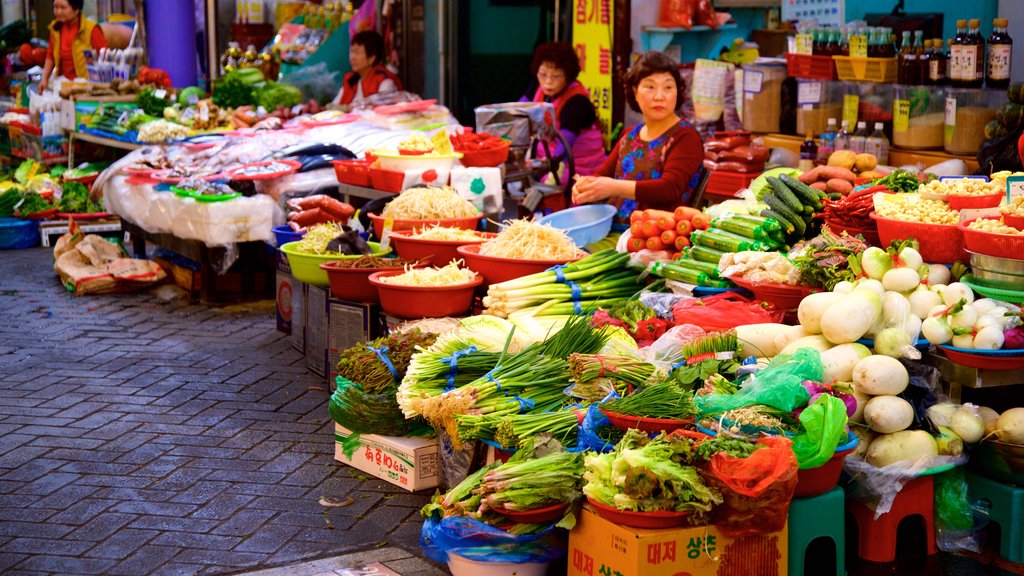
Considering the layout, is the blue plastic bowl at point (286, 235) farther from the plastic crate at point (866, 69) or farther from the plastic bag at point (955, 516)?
the plastic bag at point (955, 516)

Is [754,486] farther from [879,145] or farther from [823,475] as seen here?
[879,145]

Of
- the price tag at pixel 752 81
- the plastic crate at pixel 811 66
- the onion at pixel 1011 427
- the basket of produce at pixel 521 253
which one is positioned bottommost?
the onion at pixel 1011 427

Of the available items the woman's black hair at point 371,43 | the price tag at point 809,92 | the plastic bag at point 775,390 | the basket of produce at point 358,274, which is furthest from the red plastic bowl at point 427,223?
the woman's black hair at point 371,43

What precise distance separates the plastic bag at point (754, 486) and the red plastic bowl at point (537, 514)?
0.56 metres

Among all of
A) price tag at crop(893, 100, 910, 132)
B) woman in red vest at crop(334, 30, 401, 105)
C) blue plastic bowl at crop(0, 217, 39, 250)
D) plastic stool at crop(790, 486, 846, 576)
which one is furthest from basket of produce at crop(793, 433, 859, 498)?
blue plastic bowl at crop(0, 217, 39, 250)

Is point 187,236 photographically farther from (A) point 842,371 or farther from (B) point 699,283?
(A) point 842,371

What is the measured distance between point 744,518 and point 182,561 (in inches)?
89.4

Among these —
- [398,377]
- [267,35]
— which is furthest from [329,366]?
[267,35]

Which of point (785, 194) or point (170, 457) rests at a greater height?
point (785, 194)

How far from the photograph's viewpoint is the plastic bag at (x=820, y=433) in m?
3.97

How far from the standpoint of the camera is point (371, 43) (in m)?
12.1

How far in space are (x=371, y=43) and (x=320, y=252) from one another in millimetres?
5754

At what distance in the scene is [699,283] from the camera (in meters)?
5.65

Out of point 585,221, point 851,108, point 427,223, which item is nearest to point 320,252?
point 427,223
